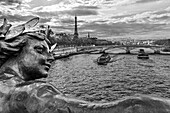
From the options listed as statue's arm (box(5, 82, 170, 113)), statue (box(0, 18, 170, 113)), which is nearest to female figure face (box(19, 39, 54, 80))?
statue (box(0, 18, 170, 113))

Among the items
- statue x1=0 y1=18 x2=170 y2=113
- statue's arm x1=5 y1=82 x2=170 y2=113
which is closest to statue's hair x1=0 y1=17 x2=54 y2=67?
statue x1=0 y1=18 x2=170 y2=113

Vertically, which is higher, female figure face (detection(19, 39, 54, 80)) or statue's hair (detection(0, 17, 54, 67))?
statue's hair (detection(0, 17, 54, 67))

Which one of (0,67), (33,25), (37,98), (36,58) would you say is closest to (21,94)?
(37,98)

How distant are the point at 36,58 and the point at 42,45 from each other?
0.47ft

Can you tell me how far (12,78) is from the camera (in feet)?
5.23

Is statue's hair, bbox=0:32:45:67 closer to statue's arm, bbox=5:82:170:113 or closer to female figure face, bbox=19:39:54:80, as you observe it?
female figure face, bbox=19:39:54:80

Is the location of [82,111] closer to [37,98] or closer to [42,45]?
[37,98]

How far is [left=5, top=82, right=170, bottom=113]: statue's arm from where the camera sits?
912mm

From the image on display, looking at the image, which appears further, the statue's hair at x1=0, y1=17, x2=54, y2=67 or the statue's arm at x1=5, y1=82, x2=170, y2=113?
the statue's hair at x1=0, y1=17, x2=54, y2=67

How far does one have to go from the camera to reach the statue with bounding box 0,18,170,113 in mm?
939

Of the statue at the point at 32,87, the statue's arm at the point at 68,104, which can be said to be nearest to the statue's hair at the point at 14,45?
the statue at the point at 32,87

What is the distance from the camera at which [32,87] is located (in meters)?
1.23

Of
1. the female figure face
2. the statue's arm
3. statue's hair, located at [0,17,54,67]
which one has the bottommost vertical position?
the statue's arm

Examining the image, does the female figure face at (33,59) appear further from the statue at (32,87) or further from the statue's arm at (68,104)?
the statue's arm at (68,104)
